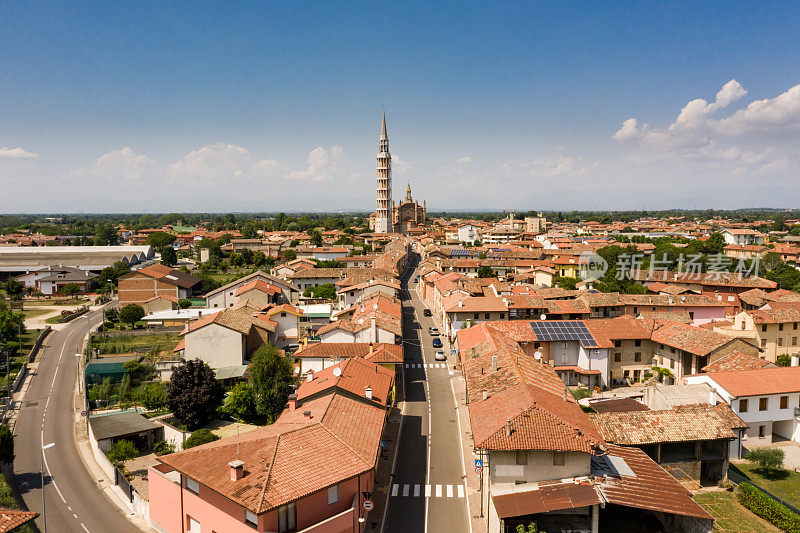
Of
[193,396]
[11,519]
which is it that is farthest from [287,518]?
[193,396]

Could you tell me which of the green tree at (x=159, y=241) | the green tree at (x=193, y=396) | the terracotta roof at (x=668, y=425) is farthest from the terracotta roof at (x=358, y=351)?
the green tree at (x=159, y=241)

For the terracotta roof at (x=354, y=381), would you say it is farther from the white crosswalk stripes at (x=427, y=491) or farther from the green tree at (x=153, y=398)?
the green tree at (x=153, y=398)

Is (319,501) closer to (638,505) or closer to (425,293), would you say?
(638,505)

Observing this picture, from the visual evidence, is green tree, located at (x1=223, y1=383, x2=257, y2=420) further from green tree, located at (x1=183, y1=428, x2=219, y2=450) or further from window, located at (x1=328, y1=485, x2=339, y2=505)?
window, located at (x1=328, y1=485, x2=339, y2=505)

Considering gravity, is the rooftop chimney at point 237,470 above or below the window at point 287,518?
above

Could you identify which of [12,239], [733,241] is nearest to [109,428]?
[733,241]
